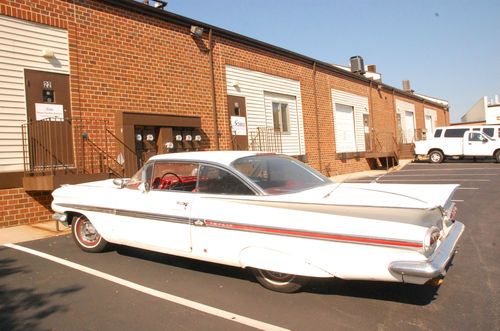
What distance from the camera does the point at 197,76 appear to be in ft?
39.7

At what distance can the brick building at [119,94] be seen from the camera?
810 centimetres

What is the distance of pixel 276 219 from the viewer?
3.98 m

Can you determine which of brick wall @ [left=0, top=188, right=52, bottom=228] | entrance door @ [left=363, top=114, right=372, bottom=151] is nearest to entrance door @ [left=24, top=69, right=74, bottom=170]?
brick wall @ [left=0, top=188, right=52, bottom=228]

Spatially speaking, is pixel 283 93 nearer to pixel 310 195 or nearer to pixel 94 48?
pixel 94 48

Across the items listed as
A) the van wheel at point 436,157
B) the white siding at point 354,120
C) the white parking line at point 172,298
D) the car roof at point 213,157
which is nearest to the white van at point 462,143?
the van wheel at point 436,157

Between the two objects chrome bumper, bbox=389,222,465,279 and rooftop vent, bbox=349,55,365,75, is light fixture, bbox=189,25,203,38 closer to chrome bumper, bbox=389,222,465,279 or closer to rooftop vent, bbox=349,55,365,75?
chrome bumper, bbox=389,222,465,279

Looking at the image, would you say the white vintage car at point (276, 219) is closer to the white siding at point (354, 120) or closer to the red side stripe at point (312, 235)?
the red side stripe at point (312, 235)

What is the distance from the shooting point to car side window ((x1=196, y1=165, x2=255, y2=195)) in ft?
14.4

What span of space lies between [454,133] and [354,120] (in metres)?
5.58

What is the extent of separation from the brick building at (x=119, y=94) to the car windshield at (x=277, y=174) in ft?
14.8

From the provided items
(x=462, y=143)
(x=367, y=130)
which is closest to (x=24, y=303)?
(x=367, y=130)

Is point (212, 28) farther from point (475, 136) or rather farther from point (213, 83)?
point (475, 136)

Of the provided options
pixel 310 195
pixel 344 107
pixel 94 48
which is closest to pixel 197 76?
pixel 94 48

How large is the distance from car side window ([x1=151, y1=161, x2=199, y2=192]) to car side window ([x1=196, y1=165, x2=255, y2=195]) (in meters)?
0.19
